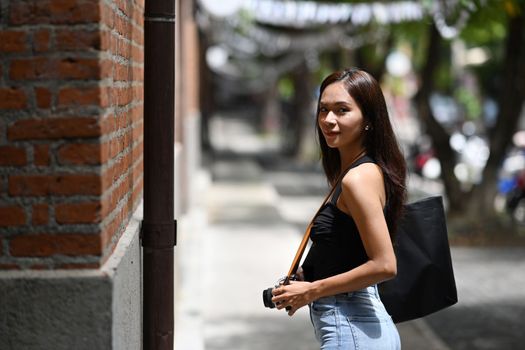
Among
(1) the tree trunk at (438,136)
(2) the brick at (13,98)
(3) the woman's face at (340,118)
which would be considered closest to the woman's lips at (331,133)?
(3) the woman's face at (340,118)

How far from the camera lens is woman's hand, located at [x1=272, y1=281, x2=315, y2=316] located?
11.0 ft

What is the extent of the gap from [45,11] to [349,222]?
123 centimetres

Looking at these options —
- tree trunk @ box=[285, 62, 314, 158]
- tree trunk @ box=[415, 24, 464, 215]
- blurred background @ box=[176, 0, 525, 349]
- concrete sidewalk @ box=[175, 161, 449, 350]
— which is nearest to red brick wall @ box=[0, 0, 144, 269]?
blurred background @ box=[176, 0, 525, 349]

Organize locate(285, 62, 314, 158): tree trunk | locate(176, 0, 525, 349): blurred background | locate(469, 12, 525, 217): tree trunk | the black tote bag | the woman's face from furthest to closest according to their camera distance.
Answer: locate(285, 62, 314, 158): tree trunk, locate(469, 12, 525, 217): tree trunk, locate(176, 0, 525, 349): blurred background, the black tote bag, the woman's face

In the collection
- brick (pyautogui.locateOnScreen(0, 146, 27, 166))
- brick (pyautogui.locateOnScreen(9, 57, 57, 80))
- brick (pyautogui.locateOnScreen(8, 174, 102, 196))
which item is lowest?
brick (pyautogui.locateOnScreen(8, 174, 102, 196))

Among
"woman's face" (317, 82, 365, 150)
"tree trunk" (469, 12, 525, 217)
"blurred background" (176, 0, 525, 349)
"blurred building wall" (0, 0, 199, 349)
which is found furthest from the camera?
"tree trunk" (469, 12, 525, 217)

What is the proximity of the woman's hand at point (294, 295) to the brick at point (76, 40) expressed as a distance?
3.58 feet

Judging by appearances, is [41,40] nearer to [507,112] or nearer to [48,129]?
[48,129]

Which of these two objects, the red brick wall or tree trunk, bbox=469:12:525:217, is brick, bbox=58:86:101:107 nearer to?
the red brick wall

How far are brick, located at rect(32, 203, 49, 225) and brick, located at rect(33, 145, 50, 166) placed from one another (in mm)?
129

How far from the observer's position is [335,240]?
3.38 m

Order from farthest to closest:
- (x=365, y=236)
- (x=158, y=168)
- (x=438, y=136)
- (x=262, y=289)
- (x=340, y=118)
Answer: (x=438, y=136) → (x=262, y=289) → (x=158, y=168) → (x=340, y=118) → (x=365, y=236)

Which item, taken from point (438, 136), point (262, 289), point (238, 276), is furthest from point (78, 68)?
point (438, 136)

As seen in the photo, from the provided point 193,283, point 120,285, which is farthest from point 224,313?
point 120,285
